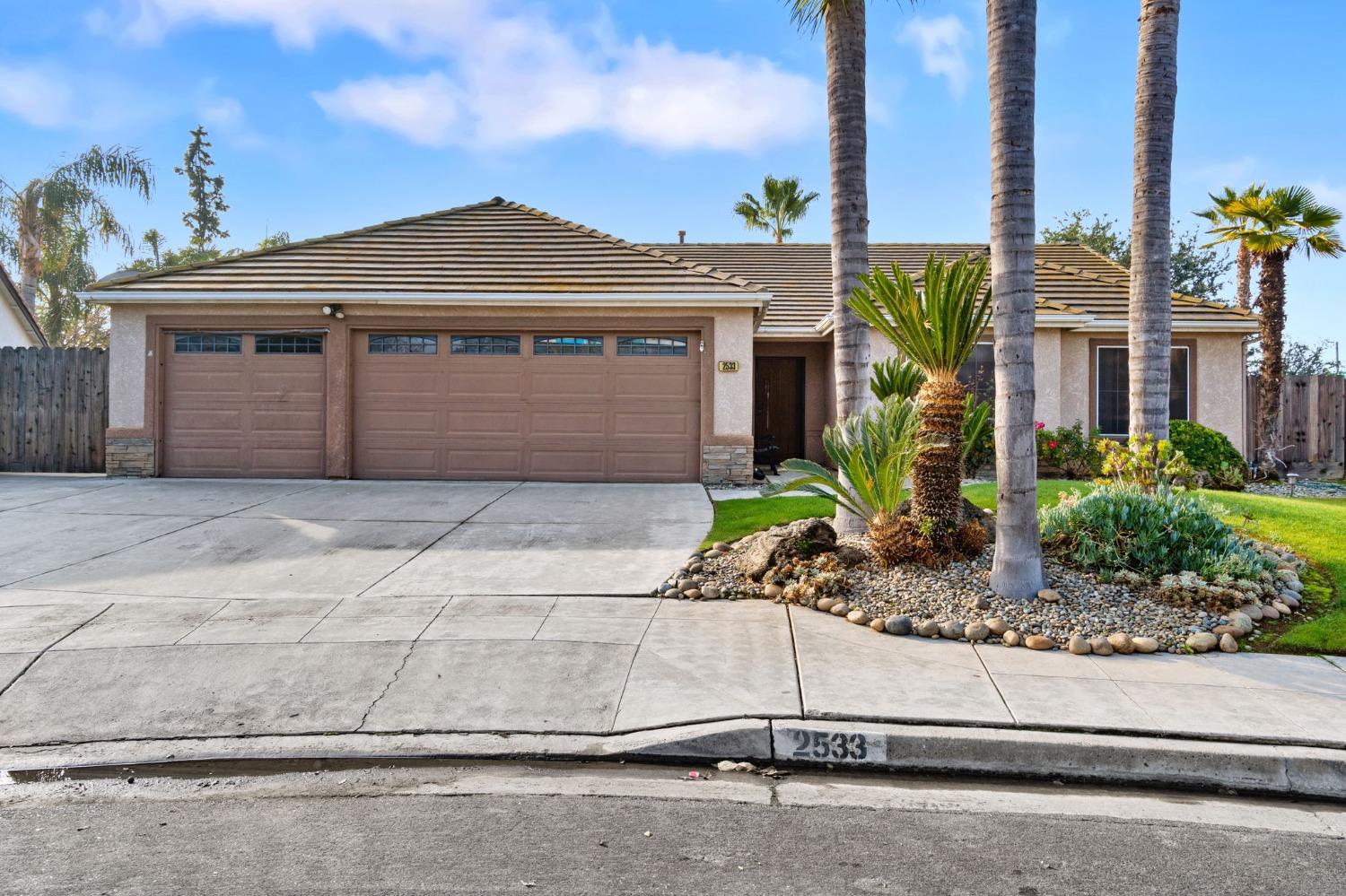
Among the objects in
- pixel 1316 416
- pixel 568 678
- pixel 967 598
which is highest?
pixel 1316 416

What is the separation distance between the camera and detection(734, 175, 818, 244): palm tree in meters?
29.1

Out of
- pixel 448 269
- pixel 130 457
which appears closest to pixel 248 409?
pixel 130 457

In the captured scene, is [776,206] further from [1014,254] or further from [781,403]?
[1014,254]

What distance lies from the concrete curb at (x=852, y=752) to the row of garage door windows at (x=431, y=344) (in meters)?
9.60

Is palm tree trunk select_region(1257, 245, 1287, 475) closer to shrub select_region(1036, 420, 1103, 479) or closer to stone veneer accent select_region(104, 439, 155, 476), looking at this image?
shrub select_region(1036, 420, 1103, 479)

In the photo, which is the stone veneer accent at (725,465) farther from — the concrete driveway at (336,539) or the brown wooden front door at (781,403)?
the brown wooden front door at (781,403)

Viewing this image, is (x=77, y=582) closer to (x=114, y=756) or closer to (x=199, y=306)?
(x=114, y=756)

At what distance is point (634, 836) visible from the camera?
11.2 ft

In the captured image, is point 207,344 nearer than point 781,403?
Yes

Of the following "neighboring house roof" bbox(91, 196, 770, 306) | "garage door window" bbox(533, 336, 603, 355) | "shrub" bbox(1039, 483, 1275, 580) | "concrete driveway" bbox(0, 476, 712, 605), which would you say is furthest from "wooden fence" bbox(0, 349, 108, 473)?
"shrub" bbox(1039, 483, 1275, 580)

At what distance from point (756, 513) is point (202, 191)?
130 ft

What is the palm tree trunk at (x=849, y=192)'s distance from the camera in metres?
8.26

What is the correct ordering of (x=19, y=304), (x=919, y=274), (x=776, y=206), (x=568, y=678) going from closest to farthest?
(x=568, y=678) < (x=919, y=274) < (x=19, y=304) < (x=776, y=206)

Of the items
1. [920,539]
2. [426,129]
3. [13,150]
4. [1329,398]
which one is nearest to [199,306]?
[426,129]
